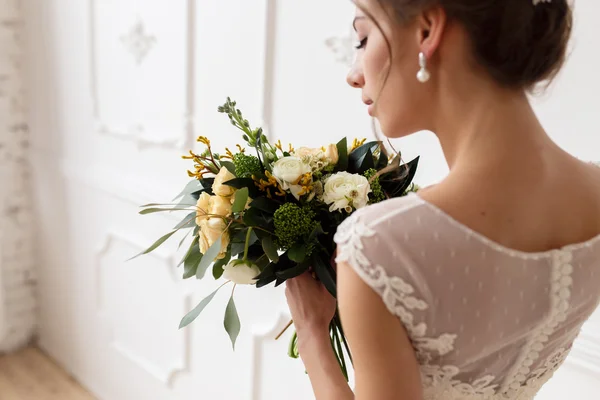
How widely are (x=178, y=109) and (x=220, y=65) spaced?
0.27 m

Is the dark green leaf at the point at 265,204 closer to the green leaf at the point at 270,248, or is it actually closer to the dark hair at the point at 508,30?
the green leaf at the point at 270,248

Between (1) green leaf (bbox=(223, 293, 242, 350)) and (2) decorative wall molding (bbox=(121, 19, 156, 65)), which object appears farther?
(2) decorative wall molding (bbox=(121, 19, 156, 65))

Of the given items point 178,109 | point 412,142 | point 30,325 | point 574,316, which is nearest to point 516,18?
point 574,316

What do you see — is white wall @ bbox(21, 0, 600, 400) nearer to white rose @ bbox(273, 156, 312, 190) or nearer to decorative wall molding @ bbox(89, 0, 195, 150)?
decorative wall molding @ bbox(89, 0, 195, 150)

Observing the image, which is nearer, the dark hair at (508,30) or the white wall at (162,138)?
the dark hair at (508,30)

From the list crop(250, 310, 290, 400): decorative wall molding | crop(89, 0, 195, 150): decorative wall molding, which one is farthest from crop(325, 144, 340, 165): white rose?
crop(89, 0, 195, 150): decorative wall molding

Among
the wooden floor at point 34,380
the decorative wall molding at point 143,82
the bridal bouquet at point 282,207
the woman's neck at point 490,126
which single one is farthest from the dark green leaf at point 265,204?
the wooden floor at point 34,380

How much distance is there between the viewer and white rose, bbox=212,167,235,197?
38.0 inches

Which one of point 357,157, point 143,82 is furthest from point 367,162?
point 143,82

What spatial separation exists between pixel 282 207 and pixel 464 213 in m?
0.36

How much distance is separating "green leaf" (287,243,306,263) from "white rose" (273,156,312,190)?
0.10 metres

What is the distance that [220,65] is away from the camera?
191cm

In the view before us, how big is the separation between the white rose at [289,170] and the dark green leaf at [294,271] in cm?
13

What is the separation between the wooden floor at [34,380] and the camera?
2760 millimetres
